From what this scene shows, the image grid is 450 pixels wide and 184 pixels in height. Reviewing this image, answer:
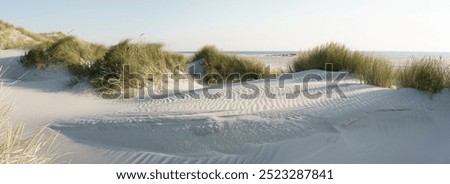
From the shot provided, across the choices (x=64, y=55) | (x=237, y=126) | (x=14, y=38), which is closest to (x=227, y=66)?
(x=64, y=55)

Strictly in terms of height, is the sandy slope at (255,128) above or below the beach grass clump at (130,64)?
below

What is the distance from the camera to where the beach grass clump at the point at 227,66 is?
12375 millimetres

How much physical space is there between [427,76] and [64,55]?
8.62 metres

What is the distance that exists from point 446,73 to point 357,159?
10.9ft

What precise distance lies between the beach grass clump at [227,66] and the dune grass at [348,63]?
131cm

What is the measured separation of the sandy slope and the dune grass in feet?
5.41

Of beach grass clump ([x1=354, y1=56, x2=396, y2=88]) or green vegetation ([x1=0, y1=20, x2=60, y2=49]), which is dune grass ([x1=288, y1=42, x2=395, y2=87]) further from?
green vegetation ([x1=0, y1=20, x2=60, y2=49])

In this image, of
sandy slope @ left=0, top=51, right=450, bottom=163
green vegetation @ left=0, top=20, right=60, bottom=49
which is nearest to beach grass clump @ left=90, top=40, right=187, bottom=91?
sandy slope @ left=0, top=51, right=450, bottom=163

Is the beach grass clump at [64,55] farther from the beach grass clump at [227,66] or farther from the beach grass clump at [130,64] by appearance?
the beach grass clump at [227,66]

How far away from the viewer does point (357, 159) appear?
4445 millimetres

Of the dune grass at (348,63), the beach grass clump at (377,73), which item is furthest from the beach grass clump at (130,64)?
the beach grass clump at (377,73)

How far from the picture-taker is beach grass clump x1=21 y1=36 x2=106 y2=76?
10.8 meters

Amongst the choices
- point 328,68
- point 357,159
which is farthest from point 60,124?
point 328,68

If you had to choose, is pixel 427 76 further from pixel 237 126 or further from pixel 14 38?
pixel 14 38
